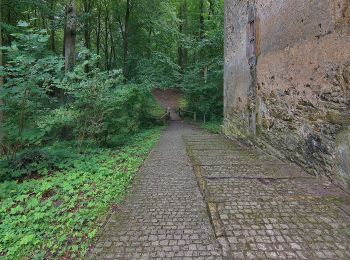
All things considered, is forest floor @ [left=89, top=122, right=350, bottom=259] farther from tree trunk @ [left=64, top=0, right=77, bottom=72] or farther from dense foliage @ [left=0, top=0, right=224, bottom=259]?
tree trunk @ [left=64, top=0, right=77, bottom=72]

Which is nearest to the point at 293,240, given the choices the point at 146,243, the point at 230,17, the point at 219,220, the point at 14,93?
the point at 219,220

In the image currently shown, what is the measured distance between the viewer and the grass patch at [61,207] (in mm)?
2646

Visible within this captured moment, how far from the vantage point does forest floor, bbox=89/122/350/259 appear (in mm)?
2379

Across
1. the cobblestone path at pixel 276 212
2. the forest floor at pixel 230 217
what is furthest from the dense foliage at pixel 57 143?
the cobblestone path at pixel 276 212

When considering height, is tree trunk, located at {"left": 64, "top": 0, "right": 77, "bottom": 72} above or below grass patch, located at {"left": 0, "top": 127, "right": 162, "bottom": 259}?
above

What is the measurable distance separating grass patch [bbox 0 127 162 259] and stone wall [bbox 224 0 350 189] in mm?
3066

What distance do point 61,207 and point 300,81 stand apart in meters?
4.32

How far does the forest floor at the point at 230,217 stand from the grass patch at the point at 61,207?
27 centimetres

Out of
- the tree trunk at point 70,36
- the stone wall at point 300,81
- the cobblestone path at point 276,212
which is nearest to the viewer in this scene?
the cobblestone path at point 276,212

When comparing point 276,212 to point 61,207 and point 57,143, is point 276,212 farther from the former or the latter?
point 57,143

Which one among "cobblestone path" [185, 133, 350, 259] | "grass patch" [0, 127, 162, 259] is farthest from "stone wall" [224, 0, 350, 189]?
"grass patch" [0, 127, 162, 259]

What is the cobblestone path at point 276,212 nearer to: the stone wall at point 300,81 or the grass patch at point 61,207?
the stone wall at point 300,81

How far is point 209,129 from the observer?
1309 centimetres

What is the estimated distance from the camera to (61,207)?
3527mm
